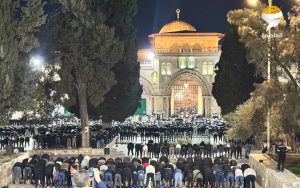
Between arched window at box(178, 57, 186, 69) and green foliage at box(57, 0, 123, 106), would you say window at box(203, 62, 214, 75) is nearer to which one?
arched window at box(178, 57, 186, 69)

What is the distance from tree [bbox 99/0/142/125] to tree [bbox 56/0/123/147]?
5011mm

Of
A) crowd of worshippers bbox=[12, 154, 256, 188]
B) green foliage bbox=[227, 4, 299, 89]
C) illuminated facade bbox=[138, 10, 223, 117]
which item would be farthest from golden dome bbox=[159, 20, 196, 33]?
crowd of worshippers bbox=[12, 154, 256, 188]

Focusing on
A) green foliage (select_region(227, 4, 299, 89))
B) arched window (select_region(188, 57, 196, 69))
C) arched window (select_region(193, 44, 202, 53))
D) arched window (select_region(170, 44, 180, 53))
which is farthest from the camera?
arched window (select_region(193, 44, 202, 53))

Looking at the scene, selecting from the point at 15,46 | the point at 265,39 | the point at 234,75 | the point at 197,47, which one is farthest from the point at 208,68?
the point at 265,39

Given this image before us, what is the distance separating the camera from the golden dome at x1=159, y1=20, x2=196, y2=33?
79.6 m

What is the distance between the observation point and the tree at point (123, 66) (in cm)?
3766

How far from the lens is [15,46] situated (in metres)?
25.6

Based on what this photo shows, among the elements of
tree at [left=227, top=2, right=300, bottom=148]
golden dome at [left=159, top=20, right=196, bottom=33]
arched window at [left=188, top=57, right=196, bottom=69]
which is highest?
golden dome at [left=159, top=20, right=196, bottom=33]

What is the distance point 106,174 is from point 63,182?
196 centimetres

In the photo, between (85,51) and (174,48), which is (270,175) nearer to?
(85,51)

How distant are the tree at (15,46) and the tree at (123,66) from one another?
10766 mm

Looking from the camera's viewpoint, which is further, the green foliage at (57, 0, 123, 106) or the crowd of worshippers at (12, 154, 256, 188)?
the green foliage at (57, 0, 123, 106)

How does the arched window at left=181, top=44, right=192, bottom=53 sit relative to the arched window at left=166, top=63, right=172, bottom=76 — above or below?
above

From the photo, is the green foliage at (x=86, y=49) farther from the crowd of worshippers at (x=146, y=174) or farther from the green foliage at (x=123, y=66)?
the crowd of worshippers at (x=146, y=174)
